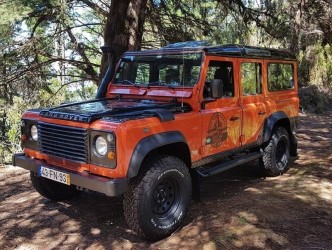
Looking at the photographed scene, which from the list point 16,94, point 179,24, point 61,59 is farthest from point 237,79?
point 16,94

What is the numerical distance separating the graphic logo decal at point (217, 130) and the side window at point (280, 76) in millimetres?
1588

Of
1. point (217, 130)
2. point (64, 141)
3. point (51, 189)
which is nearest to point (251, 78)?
point (217, 130)

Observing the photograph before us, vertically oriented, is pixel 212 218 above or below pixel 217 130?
below

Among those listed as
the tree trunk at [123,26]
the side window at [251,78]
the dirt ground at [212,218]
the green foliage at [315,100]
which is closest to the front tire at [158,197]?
the dirt ground at [212,218]

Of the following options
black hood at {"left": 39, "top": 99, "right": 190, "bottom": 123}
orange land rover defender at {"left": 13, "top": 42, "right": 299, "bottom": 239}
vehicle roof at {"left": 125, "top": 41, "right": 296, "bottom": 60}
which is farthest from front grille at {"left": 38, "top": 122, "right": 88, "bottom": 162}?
vehicle roof at {"left": 125, "top": 41, "right": 296, "bottom": 60}

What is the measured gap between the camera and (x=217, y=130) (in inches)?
202

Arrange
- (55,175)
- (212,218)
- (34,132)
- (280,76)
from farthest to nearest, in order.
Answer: (280,76)
(34,132)
(212,218)
(55,175)

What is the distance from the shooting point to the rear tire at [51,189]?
209 inches

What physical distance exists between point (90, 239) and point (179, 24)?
7.36 meters

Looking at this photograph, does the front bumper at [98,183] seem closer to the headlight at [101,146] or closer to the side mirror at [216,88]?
the headlight at [101,146]

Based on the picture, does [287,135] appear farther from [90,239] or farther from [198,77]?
[90,239]

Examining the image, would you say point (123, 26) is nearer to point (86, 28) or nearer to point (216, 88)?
point (216, 88)

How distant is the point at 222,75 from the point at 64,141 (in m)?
2.33

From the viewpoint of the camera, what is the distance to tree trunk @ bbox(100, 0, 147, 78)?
307 inches
